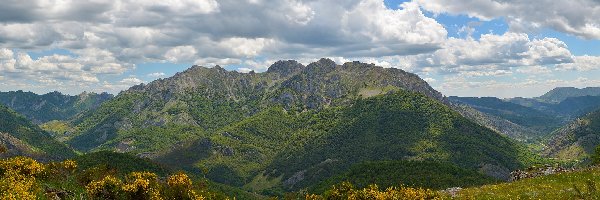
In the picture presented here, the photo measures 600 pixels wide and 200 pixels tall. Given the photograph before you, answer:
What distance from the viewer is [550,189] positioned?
58969 millimetres

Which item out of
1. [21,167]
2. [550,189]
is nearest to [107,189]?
[21,167]

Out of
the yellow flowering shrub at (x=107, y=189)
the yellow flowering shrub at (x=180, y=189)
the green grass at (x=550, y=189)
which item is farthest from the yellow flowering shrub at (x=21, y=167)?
the green grass at (x=550, y=189)

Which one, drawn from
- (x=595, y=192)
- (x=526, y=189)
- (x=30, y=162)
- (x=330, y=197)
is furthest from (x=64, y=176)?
(x=595, y=192)

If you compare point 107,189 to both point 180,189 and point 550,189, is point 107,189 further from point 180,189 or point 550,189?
point 550,189

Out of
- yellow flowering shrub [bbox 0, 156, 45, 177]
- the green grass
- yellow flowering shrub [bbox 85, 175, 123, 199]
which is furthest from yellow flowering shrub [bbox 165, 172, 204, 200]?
the green grass

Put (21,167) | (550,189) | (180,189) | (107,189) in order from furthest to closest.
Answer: (21,167), (180,189), (107,189), (550,189)

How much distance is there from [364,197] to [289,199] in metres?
58.5

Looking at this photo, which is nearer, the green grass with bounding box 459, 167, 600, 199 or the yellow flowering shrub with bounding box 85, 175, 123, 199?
the green grass with bounding box 459, 167, 600, 199

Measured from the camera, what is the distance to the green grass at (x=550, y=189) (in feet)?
181

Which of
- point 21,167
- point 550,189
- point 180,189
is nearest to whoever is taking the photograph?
point 550,189

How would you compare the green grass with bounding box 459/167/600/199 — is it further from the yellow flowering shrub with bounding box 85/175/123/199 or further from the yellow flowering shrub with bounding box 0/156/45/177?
the yellow flowering shrub with bounding box 0/156/45/177

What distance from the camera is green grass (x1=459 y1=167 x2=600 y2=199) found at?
55.1m

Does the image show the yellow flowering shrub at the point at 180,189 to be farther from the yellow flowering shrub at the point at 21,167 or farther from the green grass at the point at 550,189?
the green grass at the point at 550,189

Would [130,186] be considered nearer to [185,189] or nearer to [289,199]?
[185,189]
